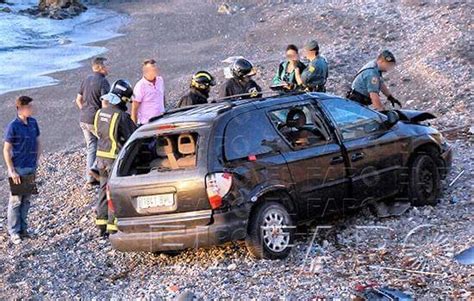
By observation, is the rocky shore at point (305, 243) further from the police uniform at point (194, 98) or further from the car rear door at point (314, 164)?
the police uniform at point (194, 98)

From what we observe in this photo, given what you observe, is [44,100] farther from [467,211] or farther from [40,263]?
[467,211]

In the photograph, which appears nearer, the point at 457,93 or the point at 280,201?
the point at 280,201

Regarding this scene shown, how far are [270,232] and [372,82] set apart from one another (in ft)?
11.0

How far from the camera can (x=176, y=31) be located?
31922 mm

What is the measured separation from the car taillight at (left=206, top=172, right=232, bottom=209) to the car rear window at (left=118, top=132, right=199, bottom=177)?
0.24 m

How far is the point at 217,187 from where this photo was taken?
6.70m

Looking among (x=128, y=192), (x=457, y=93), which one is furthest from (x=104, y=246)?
(x=457, y=93)

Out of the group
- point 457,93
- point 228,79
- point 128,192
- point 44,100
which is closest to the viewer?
point 128,192

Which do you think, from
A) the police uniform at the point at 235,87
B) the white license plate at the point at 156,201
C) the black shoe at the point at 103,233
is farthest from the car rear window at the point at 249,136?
the black shoe at the point at 103,233

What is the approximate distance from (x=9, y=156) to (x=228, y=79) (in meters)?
2.85

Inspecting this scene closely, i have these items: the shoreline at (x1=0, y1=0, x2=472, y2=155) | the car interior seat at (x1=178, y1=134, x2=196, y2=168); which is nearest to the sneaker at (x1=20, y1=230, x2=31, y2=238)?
the car interior seat at (x1=178, y1=134, x2=196, y2=168)

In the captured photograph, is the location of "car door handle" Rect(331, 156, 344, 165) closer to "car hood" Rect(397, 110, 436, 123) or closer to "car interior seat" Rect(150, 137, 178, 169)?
"car hood" Rect(397, 110, 436, 123)

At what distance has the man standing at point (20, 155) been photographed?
8.76m

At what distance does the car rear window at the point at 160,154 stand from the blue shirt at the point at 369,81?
342 cm
